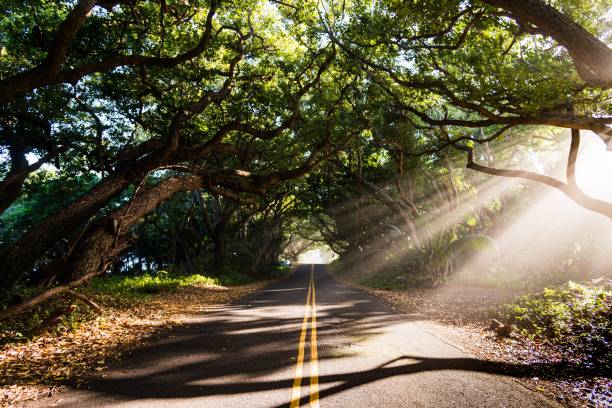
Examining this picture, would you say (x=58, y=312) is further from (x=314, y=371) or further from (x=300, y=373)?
(x=314, y=371)

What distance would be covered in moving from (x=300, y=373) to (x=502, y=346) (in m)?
4.98

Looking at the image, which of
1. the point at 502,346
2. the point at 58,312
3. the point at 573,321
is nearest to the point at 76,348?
the point at 58,312

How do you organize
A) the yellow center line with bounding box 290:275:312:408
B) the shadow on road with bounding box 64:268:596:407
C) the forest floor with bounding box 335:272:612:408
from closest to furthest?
the yellow center line with bounding box 290:275:312:408 → the shadow on road with bounding box 64:268:596:407 → the forest floor with bounding box 335:272:612:408

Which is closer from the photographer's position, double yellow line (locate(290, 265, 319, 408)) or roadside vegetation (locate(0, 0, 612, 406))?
double yellow line (locate(290, 265, 319, 408))

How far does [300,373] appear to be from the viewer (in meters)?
5.84

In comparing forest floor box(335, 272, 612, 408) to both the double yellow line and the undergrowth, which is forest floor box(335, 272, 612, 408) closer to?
the double yellow line

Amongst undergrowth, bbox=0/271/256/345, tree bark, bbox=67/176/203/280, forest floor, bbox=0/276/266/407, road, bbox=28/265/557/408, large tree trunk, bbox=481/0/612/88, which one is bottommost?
road, bbox=28/265/557/408

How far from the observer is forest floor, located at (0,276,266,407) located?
207 inches

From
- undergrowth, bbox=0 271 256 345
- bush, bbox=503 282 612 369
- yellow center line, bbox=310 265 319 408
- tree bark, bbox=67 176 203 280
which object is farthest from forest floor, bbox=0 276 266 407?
bush, bbox=503 282 612 369

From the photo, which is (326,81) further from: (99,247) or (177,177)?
(99,247)

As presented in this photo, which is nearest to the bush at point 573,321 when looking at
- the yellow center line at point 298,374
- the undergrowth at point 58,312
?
the yellow center line at point 298,374

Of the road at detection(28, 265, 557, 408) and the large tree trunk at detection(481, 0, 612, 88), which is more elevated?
the large tree trunk at detection(481, 0, 612, 88)

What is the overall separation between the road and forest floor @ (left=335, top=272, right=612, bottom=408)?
1.59 ft

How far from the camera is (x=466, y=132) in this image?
67.1 ft
